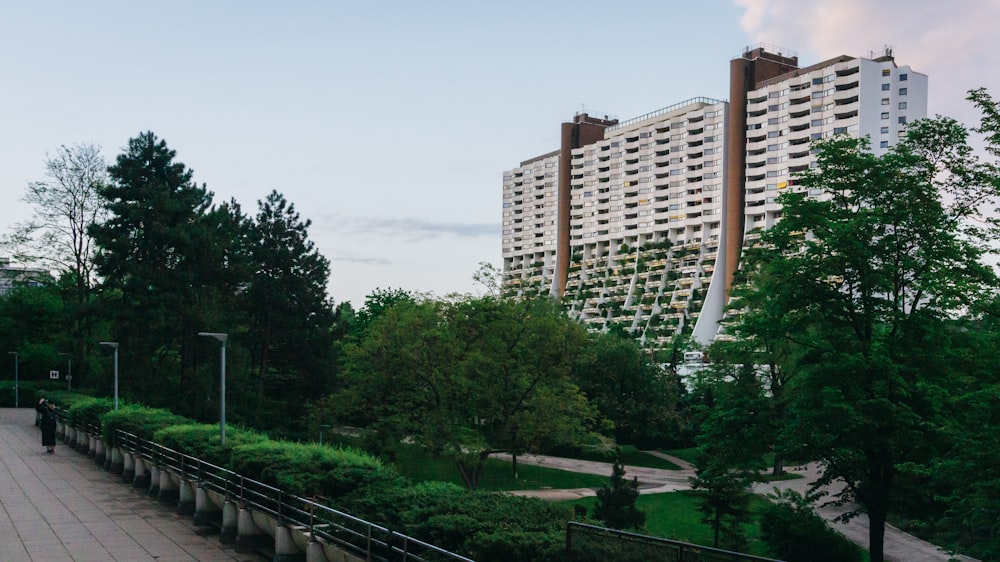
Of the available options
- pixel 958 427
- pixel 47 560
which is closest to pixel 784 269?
pixel 958 427

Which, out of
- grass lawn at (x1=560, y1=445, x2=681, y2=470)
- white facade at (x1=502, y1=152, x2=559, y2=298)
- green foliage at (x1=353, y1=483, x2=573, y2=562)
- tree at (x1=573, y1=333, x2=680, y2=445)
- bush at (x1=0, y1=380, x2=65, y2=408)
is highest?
white facade at (x1=502, y1=152, x2=559, y2=298)

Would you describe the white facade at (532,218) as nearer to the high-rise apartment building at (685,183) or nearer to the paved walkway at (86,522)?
the high-rise apartment building at (685,183)

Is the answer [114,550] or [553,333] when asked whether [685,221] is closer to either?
[553,333]

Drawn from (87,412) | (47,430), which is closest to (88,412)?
(87,412)

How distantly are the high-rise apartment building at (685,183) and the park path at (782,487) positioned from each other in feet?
148

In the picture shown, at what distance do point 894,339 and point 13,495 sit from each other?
24.1 m

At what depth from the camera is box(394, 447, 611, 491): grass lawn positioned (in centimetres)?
4425

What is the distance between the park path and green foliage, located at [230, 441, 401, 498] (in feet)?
42.1

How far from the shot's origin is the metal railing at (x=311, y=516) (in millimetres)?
10969

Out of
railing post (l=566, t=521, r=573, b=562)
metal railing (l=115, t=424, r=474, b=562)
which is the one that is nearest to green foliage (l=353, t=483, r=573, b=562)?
metal railing (l=115, t=424, r=474, b=562)

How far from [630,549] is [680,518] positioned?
29.2m

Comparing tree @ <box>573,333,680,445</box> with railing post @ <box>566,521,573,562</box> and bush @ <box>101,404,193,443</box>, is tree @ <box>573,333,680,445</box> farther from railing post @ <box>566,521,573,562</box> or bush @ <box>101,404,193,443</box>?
railing post @ <box>566,521,573,562</box>

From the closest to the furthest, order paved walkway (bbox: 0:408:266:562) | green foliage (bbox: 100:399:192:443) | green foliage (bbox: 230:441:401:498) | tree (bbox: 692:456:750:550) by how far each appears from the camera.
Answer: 1. green foliage (bbox: 230:441:401:498)
2. paved walkway (bbox: 0:408:266:562)
3. green foliage (bbox: 100:399:192:443)
4. tree (bbox: 692:456:750:550)

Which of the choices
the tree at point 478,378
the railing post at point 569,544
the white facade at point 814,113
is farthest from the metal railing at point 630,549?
the white facade at point 814,113
